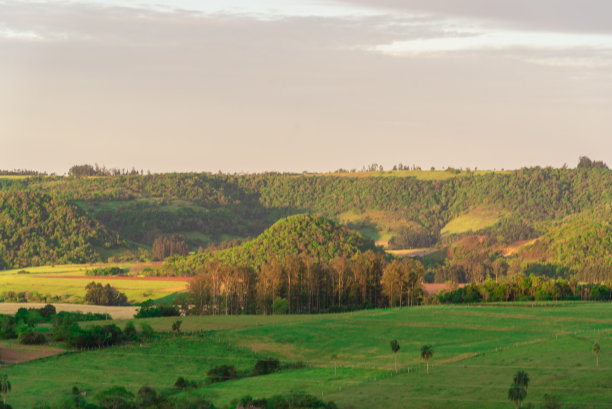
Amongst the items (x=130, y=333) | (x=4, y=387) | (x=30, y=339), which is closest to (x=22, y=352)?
(x=30, y=339)

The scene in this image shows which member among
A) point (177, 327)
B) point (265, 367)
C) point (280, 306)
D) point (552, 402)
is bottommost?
point (265, 367)

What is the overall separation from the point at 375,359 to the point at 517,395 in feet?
127

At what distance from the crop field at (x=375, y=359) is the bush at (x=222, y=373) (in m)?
1.94

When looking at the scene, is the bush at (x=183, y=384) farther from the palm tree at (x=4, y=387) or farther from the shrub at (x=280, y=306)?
the shrub at (x=280, y=306)

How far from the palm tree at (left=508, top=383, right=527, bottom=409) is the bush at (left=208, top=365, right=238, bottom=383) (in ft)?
136

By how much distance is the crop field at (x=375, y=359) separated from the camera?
99875 mm

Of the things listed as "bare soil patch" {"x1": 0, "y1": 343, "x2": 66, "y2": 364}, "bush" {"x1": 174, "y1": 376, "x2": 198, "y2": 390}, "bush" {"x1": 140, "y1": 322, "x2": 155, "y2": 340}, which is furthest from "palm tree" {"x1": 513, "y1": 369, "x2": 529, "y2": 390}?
"bare soil patch" {"x1": 0, "y1": 343, "x2": 66, "y2": 364}

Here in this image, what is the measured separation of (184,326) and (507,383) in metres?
71.7

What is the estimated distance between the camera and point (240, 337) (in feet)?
477

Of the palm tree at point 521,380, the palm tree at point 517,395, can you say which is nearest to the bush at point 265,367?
the palm tree at point 521,380

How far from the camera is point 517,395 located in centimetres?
9038

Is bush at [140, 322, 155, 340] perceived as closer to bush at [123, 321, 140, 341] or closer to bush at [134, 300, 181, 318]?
bush at [123, 321, 140, 341]

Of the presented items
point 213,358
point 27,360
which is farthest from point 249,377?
point 27,360

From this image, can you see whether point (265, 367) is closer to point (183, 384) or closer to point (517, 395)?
point (183, 384)
